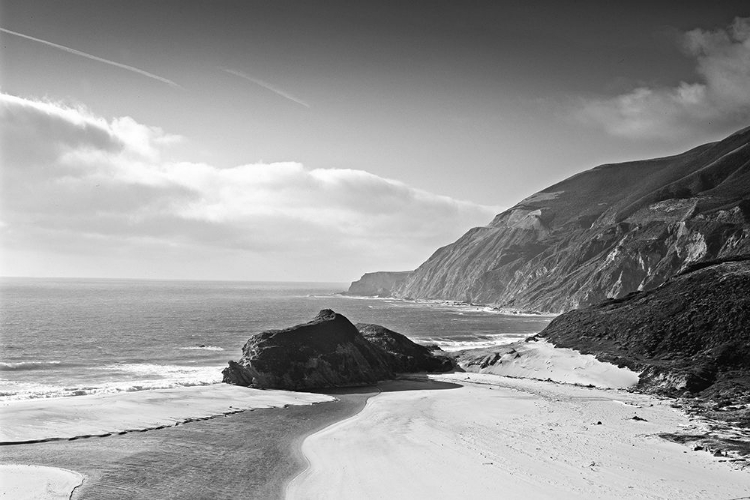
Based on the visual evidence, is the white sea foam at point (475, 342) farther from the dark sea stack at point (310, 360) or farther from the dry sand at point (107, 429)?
the dry sand at point (107, 429)

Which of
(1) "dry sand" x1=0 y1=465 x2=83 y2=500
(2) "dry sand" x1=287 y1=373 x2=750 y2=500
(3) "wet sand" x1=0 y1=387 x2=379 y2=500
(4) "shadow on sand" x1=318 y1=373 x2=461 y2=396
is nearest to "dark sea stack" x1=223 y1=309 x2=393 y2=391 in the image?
(4) "shadow on sand" x1=318 y1=373 x2=461 y2=396

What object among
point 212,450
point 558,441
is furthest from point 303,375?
point 558,441

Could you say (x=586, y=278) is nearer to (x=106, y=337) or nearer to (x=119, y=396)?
(x=106, y=337)

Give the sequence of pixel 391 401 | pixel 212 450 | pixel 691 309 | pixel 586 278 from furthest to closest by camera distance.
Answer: pixel 586 278, pixel 691 309, pixel 391 401, pixel 212 450

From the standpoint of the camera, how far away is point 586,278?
157000mm

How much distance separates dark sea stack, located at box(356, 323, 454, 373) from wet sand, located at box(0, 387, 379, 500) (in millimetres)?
24815

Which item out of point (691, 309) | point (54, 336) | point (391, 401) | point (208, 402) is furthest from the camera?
point (54, 336)

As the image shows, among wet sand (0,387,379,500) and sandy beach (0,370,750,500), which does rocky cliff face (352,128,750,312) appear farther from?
wet sand (0,387,379,500)

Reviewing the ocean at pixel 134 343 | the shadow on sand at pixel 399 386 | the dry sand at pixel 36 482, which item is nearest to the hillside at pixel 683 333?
the shadow on sand at pixel 399 386

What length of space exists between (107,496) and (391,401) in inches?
1030

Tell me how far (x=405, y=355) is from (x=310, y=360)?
14705 millimetres

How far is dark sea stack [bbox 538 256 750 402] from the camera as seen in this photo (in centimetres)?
4394

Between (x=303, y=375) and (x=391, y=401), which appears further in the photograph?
(x=303, y=375)

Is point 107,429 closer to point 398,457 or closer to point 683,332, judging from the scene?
point 398,457
